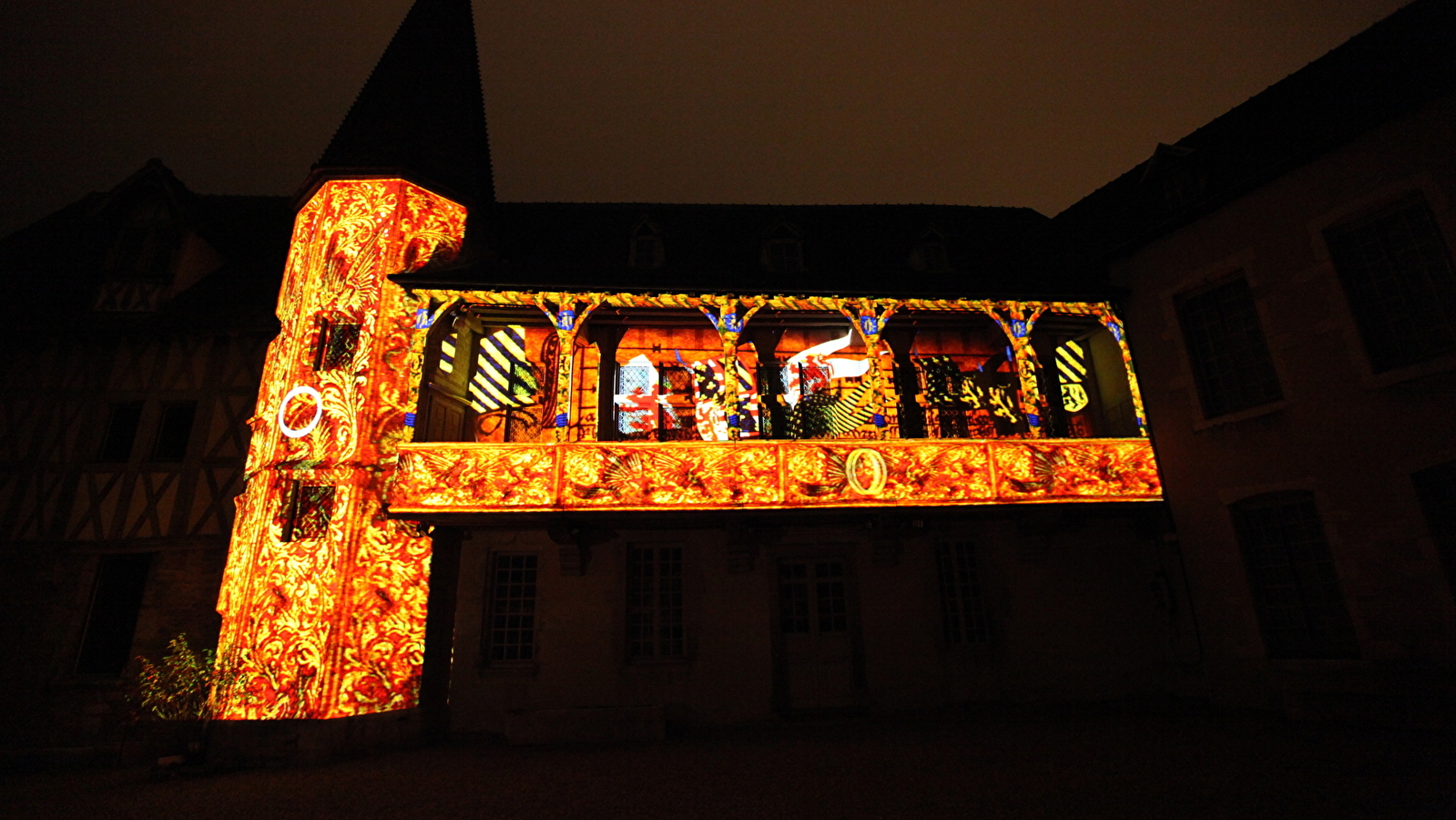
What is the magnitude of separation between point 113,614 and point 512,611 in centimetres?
617

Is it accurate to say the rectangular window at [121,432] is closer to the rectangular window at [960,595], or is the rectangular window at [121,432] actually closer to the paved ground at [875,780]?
the paved ground at [875,780]

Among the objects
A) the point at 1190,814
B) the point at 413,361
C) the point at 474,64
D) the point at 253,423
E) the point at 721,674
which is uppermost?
the point at 474,64

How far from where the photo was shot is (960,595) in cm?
1076

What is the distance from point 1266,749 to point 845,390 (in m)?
6.92

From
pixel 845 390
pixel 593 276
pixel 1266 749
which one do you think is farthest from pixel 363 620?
pixel 1266 749

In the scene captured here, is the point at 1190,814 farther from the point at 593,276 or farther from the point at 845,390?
the point at 593,276

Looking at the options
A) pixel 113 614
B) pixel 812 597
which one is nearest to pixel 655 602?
pixel 812 597

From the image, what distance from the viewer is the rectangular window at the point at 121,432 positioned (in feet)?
35.1

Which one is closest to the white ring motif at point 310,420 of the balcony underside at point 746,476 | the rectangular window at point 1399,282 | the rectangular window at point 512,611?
the balcony underside at point 746,476

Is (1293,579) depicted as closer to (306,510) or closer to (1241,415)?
(1241,415)

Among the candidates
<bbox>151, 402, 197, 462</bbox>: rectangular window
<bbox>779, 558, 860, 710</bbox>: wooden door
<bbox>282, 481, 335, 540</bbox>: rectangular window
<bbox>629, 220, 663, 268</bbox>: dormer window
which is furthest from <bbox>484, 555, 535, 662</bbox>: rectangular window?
<bbox>629, 220, 663, 268</bbox>: dormer window

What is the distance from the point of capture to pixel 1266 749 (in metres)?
6.29

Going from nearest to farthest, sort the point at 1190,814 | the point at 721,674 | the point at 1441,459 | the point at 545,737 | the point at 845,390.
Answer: the point at 1190,814 → the point at 1441,459 → the point at 545,737 → the point at 721,674 → the point at 845,390

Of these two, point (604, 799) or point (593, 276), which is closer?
point (604, 799)
